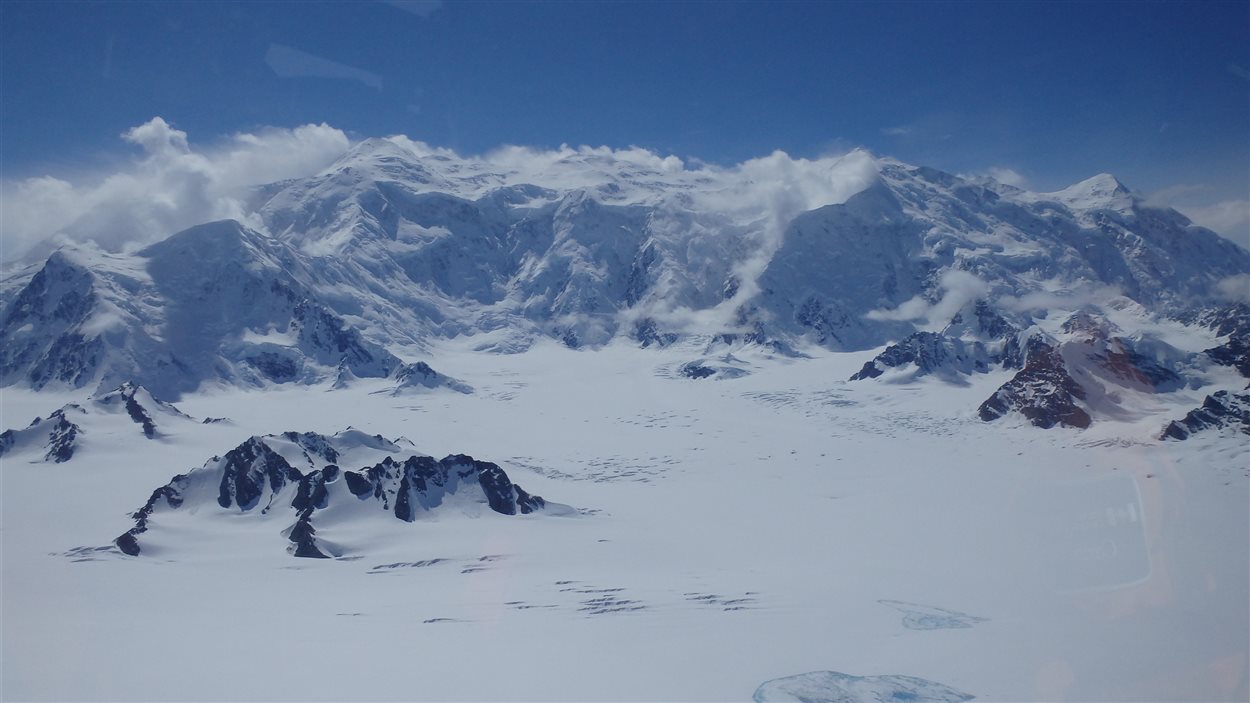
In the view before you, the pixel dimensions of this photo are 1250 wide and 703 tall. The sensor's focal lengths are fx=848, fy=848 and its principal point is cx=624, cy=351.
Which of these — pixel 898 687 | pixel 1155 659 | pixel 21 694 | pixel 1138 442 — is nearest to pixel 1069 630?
pixel 1155 659

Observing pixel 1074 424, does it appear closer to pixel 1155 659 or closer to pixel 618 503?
pixel 618 503

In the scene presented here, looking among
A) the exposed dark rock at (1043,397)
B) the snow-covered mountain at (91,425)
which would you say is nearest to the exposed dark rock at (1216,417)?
the exposed dark rock at (1043,397)

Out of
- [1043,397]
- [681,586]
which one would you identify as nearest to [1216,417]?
[1043,397]

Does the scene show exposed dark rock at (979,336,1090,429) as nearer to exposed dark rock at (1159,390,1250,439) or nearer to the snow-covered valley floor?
the snow-covered valley floor

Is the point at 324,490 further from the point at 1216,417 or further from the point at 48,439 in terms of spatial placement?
the point at 1216,417

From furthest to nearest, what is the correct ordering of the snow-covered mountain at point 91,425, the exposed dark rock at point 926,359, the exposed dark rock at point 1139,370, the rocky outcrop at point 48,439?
the exposed dark rock at point 926,359 → the exposed dark rock at point 1139,370 → the snow-covered mountain at point 91,425 → the rocky outcrop at point 48,439

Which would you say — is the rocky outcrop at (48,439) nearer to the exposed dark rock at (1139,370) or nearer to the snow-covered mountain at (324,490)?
the snow-covered mountain at (324,490)
